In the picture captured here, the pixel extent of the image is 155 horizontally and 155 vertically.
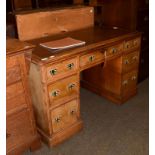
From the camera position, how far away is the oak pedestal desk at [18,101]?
1296mm

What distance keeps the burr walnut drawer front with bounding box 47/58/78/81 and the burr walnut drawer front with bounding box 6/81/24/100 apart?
202 millimetres

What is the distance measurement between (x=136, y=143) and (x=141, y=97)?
75 centimetres

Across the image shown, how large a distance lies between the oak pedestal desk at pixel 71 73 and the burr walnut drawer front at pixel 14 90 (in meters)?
0.15

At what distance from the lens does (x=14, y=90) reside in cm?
136

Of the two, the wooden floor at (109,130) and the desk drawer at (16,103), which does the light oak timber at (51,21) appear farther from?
the wooden floor at (109,130)

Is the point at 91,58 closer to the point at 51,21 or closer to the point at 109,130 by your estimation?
the point at 51,21

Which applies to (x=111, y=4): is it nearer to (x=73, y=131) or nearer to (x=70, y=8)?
(x=70, y=8)

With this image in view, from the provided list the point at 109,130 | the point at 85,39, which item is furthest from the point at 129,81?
the point at 85,39

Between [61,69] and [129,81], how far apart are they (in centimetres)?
97

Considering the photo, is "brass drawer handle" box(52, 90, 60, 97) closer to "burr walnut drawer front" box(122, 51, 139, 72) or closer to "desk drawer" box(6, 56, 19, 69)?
"desk drawer" box(6, 56, 19, 69)

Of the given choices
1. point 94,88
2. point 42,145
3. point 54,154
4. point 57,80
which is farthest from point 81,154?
point 94,88

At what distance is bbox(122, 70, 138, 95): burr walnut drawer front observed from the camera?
217cm

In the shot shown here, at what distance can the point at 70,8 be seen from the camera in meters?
2.06

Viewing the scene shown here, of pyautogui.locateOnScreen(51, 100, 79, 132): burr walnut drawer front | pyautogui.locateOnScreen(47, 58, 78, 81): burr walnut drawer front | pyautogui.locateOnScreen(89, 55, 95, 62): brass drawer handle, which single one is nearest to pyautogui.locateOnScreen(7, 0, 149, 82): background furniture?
pyautogui.locateOnScreen(89, 55, 95, 62): brass drawer handle
